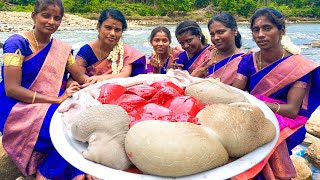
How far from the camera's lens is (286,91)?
296cm

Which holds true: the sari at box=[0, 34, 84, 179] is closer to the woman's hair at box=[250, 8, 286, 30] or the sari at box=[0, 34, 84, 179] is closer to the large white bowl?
the large white bowl

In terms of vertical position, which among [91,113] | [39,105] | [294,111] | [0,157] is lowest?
[0,157]

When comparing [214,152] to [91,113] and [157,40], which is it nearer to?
[91,113]

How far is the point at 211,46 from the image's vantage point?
402 cm

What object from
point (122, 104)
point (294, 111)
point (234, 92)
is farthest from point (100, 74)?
point (294, 111)

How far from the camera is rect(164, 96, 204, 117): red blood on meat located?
2.18 metres

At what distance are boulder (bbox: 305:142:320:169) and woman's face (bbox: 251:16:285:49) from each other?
2.03m

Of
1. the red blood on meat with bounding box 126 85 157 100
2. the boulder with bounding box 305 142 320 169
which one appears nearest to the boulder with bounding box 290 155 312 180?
the boulder with bounding box 305 142 320 169

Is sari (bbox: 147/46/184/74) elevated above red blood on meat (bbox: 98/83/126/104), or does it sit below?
below

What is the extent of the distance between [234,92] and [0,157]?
2.33m

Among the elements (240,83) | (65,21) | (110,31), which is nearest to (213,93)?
(240,83)

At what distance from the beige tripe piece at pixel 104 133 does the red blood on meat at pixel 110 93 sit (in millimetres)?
335

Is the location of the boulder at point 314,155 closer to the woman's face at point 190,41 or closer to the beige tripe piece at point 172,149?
the woman's face at point 190,41

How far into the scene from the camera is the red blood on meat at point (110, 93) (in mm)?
2472
